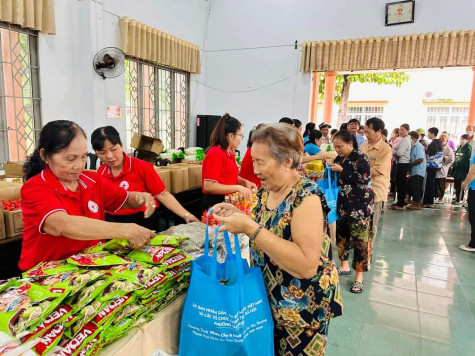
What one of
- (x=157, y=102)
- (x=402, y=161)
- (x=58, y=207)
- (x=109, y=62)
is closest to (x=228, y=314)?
(x=58, y=207)

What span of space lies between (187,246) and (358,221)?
77.8 inches

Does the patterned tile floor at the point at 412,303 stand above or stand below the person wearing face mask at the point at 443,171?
below

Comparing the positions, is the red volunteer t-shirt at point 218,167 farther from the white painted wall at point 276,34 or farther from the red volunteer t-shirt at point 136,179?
the white painted wall at point 276,34

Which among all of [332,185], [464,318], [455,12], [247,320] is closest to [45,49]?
[332,185]

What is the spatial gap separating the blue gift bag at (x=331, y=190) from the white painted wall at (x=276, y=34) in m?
4.30

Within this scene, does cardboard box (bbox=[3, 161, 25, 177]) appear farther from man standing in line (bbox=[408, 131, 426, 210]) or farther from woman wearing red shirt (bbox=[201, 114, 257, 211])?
man standing in line (bbox=[408, 131, 426, 210])

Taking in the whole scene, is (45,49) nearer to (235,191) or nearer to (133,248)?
(235,191)

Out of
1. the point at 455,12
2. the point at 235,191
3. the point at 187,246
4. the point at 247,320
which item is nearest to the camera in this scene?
the point at 247,320

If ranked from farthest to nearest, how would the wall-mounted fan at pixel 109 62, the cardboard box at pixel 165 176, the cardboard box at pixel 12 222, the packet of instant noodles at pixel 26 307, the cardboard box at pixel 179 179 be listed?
the wall-mounted fan at pixel 109 62
the cardboard box at pixel 179 179
the cardboard box at pixel 165 176
the cardboard box at pixel 12 222
the packet of instant noodles at pixel 26 307

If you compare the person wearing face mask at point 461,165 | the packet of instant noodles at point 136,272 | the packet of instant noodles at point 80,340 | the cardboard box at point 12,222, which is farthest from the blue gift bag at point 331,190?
the person wearing face mask at point 461,165

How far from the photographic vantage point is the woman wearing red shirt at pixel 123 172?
190 cm

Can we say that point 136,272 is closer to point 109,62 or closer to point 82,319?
point 82,319

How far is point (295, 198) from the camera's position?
1061mm

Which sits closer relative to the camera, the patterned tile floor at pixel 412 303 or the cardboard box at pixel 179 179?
the patterned tile floor at pixel 412 303
